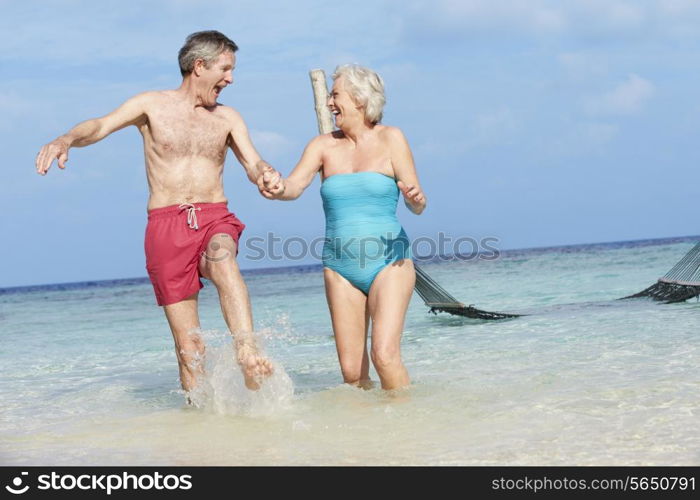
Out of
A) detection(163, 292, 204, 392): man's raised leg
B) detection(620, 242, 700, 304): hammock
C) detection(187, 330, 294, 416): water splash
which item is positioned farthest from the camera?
detection(620, 242, 700, 304): hammock

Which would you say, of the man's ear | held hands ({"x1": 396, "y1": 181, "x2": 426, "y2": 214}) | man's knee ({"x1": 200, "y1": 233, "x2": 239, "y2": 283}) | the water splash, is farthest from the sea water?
the man's ear

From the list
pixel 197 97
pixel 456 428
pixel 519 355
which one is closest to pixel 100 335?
pixel 519 355

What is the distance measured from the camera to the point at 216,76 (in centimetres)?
505

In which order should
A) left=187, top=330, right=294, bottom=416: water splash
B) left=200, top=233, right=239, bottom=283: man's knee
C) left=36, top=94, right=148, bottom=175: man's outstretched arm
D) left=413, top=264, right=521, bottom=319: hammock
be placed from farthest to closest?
left=413, top=264, right=521, bottom=319: hammock
left=187, top=330, right=294, bottom=416: water splash
left=200, top=233, right=239, bottom=283: man's knee
left=36, top=94, right=148, bottom=175: man's outstretched arm

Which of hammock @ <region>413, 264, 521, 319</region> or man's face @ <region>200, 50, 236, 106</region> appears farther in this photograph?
hammock @ <region>413, 264, 521, 319</region>

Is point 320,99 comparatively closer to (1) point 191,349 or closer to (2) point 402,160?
(2) point 402,160

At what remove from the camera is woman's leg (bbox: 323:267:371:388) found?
5105 mm

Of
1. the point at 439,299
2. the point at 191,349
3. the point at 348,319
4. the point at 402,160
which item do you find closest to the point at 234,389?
the point at 191,349

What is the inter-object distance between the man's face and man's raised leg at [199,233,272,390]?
0.84 m

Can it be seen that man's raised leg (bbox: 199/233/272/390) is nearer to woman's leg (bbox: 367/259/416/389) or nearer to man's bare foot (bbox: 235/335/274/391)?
man's bare foot (bbox: 235/335/274/391)

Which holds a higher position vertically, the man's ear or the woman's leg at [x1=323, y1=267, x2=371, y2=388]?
the man's ear

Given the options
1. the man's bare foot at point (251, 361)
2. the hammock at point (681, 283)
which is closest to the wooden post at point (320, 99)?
the man's bare foot at point (251, 361)

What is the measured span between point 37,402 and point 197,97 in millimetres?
2946

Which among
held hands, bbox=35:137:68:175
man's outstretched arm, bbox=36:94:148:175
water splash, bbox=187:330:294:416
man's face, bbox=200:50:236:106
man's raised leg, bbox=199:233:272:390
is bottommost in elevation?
water splash, bbox=187:330:294:416
